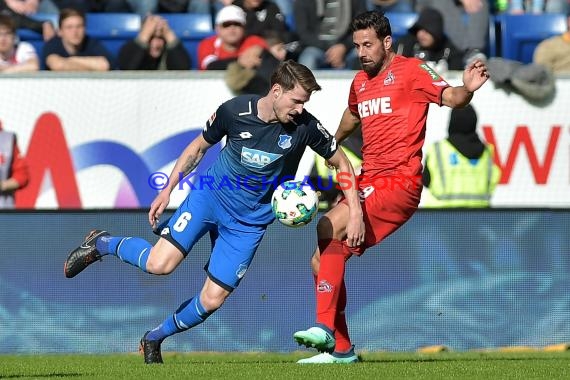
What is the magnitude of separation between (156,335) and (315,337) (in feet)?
5.38

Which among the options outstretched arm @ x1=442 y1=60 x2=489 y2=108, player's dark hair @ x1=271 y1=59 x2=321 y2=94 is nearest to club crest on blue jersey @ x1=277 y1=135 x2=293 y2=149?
player's dark hair @ x1=271 y1=59 x2=321 y2=94

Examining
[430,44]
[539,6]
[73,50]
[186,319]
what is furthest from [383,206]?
[539,6]

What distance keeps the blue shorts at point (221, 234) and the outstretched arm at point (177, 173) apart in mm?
221

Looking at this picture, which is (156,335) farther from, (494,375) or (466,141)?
(466,141)

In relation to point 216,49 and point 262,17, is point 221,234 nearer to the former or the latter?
point 216,49

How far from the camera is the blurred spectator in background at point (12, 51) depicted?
495 inches

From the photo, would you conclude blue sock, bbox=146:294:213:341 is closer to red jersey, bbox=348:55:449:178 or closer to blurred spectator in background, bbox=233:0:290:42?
red jersey, bbox=348:55:449:178

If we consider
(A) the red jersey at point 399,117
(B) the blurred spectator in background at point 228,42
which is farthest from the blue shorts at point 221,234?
(B) the blurred spectator in background at point 228,42

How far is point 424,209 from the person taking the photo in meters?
11.3

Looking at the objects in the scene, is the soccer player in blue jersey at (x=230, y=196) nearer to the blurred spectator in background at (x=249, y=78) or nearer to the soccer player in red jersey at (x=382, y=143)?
the soccer player in red jersey at (x=382, y=143)

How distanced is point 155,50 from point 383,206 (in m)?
5.10

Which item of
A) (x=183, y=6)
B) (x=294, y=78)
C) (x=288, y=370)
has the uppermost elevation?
(x=294, y=78)

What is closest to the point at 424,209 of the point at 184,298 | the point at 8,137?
the point at 184,298

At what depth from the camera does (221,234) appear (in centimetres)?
884
